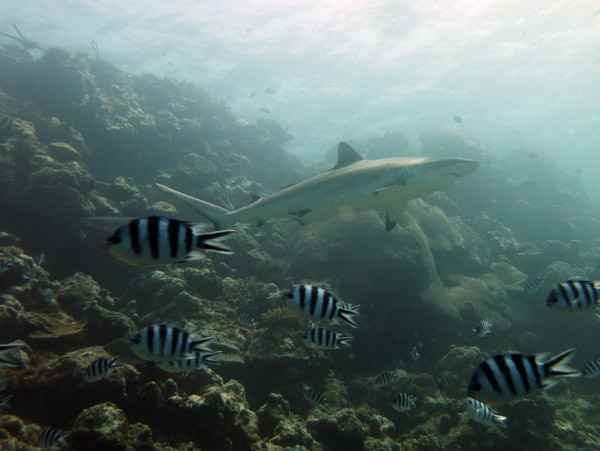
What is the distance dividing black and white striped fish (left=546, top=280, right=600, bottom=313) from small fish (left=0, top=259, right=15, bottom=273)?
10.1m

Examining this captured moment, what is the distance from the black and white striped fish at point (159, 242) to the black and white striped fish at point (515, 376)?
7.99 feet

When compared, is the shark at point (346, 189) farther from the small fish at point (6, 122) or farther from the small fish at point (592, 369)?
the small fish at point (6, 122)

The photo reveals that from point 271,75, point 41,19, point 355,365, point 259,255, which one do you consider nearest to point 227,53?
point 271,75

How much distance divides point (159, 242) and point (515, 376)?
9.97 feet

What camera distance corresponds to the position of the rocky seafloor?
475 cm

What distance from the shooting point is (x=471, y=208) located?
76.7 feet

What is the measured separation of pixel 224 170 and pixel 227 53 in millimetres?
18796

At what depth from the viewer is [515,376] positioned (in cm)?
250

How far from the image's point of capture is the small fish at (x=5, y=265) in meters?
6.52

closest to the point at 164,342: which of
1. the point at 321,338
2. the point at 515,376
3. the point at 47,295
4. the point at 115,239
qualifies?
the point at 115,239

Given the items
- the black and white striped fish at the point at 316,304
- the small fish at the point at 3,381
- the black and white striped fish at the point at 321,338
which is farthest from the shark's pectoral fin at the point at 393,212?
the small fish at the point at 3,381

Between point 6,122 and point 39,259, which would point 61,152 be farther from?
point 39,259

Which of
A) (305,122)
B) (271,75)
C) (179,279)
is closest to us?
(179,279)

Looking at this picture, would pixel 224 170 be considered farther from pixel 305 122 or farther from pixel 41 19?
pixel 305 122
